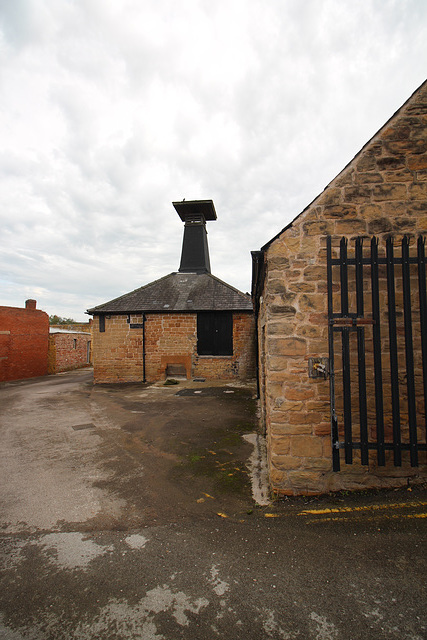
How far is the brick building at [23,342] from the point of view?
17.3 meters

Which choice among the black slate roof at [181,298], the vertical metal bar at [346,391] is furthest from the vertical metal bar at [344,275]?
the black slate roof at [181,298]

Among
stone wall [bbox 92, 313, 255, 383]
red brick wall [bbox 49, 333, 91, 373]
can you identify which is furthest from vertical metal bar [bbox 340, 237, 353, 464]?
red brick wall [bbox 49, 333, 91, 373]

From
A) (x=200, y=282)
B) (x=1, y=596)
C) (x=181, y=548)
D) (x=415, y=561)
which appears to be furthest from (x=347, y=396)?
(x=200, y=282)

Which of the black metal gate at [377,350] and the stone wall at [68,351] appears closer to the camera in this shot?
the black metal gate at [377,350]

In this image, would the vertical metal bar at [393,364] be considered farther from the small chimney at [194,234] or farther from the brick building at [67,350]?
the brick building at [67,350]

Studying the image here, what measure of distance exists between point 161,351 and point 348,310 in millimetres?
11883

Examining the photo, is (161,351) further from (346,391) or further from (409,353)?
(409,353)

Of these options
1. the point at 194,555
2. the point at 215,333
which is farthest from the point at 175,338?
the point at 194,555

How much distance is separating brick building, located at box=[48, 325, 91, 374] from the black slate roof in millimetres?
7587

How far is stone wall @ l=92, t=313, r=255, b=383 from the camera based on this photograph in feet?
47.2

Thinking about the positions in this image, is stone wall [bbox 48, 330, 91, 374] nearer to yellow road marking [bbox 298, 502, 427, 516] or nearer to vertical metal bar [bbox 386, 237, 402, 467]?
yellow road marking [bbox 298, 502, 427, 516]

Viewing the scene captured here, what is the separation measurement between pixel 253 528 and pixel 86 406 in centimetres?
803

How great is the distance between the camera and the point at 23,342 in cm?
1833

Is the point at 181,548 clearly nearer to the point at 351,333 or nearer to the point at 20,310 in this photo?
the point at 351,333
